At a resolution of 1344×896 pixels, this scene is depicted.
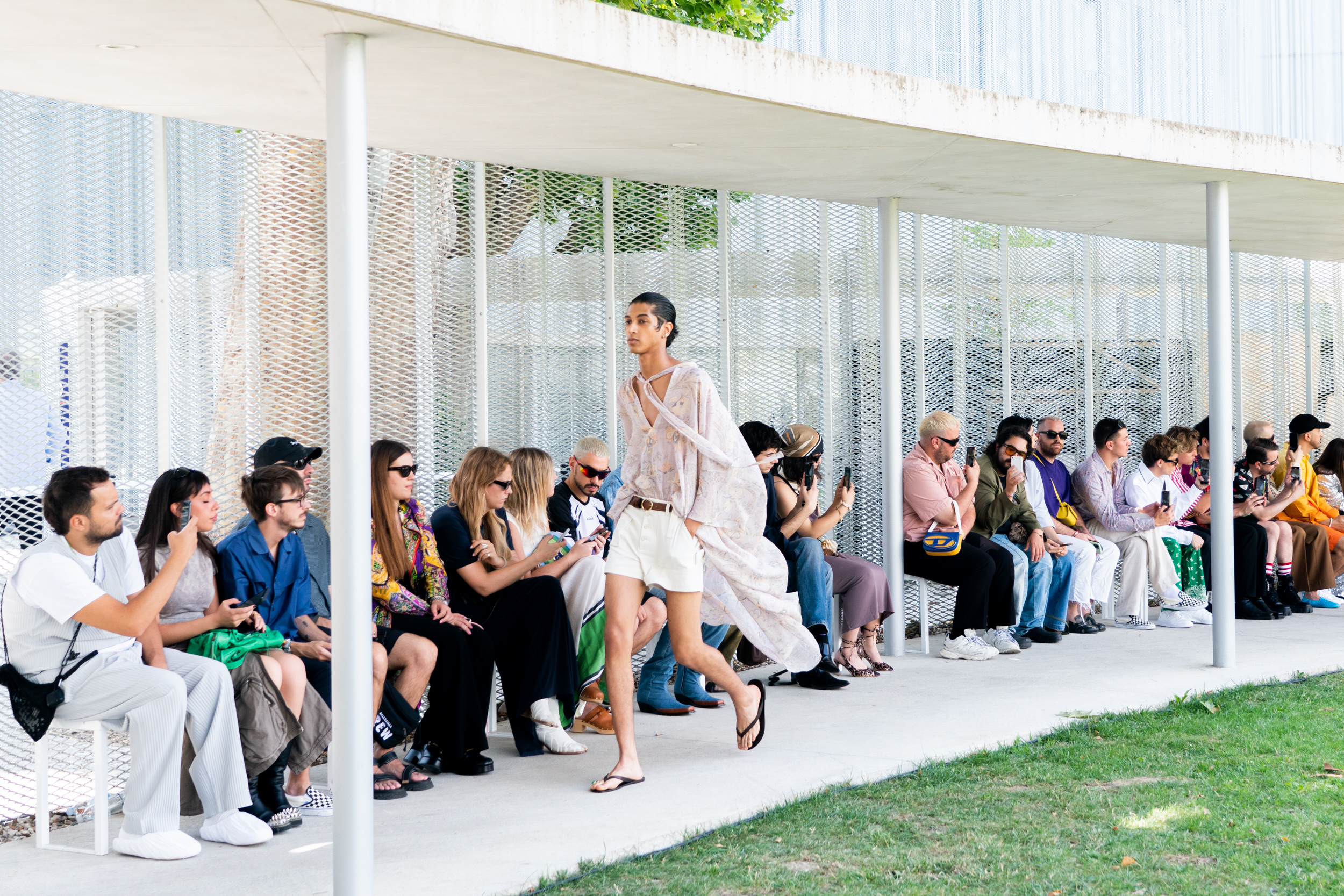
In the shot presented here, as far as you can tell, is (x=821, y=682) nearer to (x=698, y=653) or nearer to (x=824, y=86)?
(x=698, y=653)

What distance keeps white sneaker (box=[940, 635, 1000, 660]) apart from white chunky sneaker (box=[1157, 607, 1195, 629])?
66.9 inches

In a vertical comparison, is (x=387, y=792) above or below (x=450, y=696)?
below

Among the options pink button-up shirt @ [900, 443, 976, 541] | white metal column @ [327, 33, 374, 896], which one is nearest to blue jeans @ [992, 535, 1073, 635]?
pink button-up shirt @ [900, 443, 976, 541]

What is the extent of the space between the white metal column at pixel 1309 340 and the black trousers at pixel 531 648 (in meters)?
8.94

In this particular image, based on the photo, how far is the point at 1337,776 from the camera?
16.8 feet

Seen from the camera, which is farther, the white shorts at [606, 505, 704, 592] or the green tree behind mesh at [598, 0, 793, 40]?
the green tree behind mesh at [598, 0, 793, 40]

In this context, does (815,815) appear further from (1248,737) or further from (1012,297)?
(1012,297)

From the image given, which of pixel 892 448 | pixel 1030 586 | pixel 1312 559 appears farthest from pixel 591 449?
pixel 1312 559

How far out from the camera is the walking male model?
5160 millimetres

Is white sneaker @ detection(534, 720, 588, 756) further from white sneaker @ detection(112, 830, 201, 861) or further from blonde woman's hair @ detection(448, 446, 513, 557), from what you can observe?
white sneaker @ detection(112, 830, 201, 861)

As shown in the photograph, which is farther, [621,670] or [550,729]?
[550,729]

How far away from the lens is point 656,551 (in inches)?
205

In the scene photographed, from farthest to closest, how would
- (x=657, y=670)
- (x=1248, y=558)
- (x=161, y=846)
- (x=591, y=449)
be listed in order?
(x=1248, y=558) < (x=591, y=449) < (x=657, y=670) < (x=161, y=846)

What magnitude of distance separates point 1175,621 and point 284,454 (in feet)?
19.8
